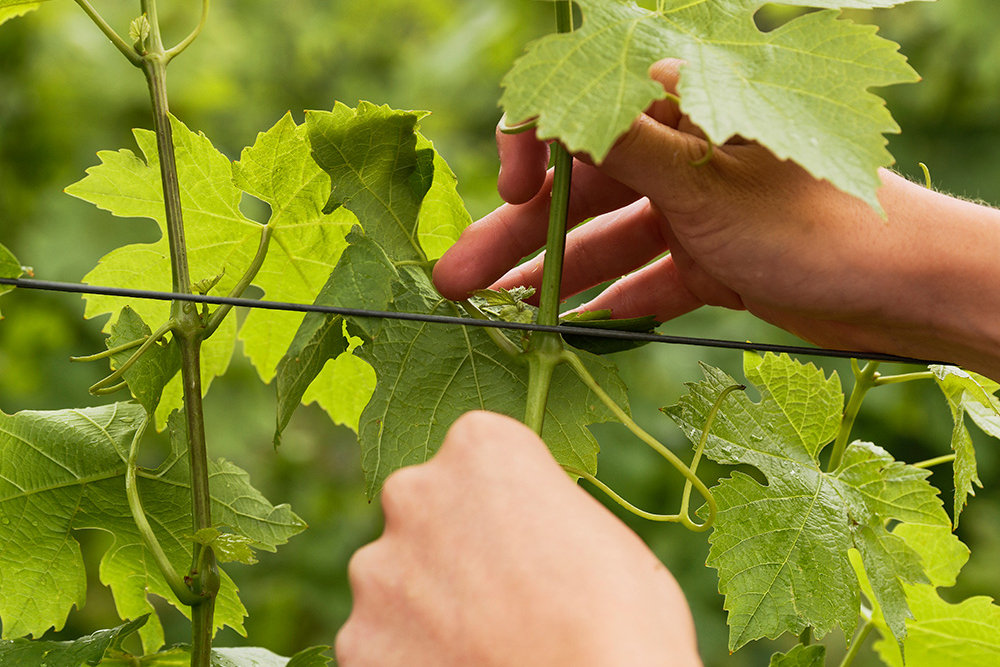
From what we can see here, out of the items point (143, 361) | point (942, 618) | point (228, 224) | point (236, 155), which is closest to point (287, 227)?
point (228, 224)

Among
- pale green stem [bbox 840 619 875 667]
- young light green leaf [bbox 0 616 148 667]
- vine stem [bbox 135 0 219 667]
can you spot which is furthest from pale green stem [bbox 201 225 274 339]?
pale green stem [bbox 840 619 875 667]

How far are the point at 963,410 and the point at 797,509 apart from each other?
0.54 feet

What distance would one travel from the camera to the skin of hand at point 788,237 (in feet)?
1.93

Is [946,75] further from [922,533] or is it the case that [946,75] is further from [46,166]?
[46,166]

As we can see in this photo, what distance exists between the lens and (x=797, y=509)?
706 mm

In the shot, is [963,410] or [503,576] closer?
[503,576]

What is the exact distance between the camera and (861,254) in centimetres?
63

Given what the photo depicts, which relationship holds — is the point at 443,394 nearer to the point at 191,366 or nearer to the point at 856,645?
the point at 191,366

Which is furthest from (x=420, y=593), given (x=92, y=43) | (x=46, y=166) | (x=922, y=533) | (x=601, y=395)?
(x=92, y=43)

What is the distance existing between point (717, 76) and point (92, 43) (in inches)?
90.6

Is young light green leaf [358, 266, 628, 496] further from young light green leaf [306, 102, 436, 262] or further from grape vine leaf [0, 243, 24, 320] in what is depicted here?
grape vine leaf [0, 243, 24, 320]

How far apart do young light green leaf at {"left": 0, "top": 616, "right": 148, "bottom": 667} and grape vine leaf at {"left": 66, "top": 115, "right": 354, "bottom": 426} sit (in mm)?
190

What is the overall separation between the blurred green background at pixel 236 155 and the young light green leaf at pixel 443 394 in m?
1.44

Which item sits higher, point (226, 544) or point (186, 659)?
point (226, 544)
